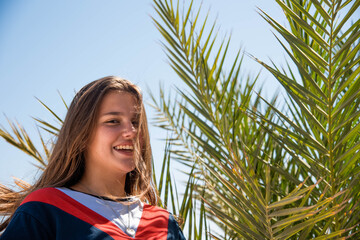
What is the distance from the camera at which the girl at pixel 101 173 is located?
120 centimetres

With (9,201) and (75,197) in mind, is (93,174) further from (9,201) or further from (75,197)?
(9,201)

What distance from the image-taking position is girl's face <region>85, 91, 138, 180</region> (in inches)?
51.9

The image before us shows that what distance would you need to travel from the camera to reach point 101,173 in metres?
1.36

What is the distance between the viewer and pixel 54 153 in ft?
4.66

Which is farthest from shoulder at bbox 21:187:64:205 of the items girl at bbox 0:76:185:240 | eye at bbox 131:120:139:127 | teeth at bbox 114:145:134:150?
eye at bbox 131:120:139:127

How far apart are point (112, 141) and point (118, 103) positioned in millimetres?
163

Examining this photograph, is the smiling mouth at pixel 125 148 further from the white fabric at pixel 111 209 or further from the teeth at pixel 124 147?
the white fabric at pixel 111 209

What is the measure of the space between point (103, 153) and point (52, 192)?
20cm

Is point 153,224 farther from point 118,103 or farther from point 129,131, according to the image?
point 118,103

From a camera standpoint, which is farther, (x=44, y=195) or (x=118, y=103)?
(x=118, y=103)

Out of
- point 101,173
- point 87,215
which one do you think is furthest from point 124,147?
point 87,215

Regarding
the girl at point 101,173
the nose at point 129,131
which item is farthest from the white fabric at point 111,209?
the nose at point 129,131

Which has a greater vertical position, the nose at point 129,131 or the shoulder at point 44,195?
the nose at point 129,131

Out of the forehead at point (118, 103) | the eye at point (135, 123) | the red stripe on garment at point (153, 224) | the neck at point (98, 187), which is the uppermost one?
the forehead at point (118, 103)
